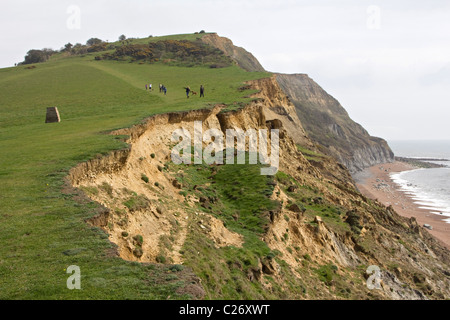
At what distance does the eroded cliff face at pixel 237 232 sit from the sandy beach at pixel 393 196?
15.0 meters

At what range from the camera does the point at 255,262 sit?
1510 centimetres

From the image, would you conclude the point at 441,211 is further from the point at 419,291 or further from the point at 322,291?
the point at 322,291

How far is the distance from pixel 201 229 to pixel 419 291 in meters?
16.6

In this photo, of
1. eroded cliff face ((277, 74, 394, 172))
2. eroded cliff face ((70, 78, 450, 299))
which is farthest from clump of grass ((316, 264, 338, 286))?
eroded cliff face ((277, 74, 394, 172))

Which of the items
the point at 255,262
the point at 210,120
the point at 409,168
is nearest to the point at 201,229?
the point at 255,262

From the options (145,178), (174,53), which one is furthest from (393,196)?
(145,178)

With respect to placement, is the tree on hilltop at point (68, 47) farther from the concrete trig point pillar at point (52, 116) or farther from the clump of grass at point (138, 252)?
the clump of grass at point (138, 252)

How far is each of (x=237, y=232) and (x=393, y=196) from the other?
62246mm

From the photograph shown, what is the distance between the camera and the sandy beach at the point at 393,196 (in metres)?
47.7

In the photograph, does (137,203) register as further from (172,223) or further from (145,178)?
(145,178)

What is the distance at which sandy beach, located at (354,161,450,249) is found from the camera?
47.7 m

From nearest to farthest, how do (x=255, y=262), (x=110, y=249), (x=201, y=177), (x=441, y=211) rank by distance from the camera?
(x=110, y=249), (x=255, y=262), (x=201, y=177), (x=441, y=211)

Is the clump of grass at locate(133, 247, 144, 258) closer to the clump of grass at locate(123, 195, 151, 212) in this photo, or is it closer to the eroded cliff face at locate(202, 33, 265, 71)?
the clump of grass at locate(123, 195, 151, 212)

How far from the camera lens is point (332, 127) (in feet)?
392
